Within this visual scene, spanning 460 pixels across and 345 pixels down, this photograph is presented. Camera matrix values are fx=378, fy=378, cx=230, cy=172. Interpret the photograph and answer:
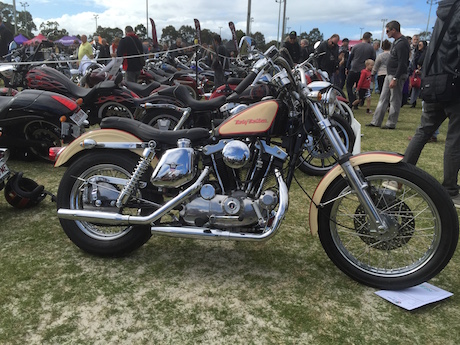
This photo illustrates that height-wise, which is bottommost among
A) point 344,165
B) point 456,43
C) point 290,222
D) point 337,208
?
point 290,222

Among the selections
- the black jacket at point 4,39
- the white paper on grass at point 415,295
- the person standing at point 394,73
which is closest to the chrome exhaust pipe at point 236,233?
the white paper on grass at point 415,295

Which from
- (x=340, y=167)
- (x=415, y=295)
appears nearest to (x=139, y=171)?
(x=340, y=167)

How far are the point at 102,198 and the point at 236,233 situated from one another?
1026 millimetres

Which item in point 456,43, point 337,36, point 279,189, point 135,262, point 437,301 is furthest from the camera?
point 337,36

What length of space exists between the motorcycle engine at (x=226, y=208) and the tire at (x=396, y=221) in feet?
1.27

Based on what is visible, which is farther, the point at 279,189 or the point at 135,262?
the point at 135,262

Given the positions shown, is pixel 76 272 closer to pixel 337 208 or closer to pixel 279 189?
pixel 279 189

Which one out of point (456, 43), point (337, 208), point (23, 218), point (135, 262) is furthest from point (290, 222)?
point (23, 218)

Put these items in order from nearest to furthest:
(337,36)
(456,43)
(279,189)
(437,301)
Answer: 1. (437,301)
2. (279,189)
3. (456,43)
4. (337,36)

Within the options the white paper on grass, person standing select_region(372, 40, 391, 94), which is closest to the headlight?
the white paper on grass

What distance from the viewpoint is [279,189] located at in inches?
98.4

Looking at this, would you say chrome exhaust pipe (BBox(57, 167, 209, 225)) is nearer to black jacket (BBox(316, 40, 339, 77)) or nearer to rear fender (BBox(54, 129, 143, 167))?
rear fender (BBox(54, 129, 143, 167))

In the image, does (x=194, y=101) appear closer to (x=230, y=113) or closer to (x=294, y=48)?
(x=230, y=113)

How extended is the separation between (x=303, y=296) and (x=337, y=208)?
616mm
